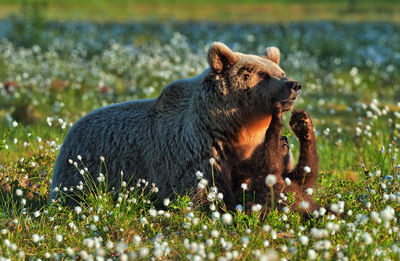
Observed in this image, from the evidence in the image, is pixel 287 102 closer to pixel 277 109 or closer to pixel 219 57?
pixel 277 109

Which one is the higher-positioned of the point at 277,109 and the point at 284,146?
the point at 277,109

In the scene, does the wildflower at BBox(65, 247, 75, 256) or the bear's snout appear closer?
the wildflower at BBox(65, 247, 75, 256)

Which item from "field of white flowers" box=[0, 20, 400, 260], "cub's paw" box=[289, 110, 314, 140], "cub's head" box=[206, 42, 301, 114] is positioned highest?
"cub's head" box=[206, 42, 301, 114]

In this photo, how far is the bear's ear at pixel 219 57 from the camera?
523 cm

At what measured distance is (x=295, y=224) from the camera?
4.50 meters

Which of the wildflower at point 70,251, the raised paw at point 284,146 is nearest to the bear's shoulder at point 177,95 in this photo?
the raised paw at point 284,146

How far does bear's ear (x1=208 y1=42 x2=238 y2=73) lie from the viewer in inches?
206

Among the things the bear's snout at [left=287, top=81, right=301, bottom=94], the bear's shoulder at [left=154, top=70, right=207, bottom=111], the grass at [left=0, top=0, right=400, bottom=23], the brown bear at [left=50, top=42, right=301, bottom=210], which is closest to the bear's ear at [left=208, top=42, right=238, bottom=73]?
the brown bear at [left=50, top=42, right=301, bottom=210]

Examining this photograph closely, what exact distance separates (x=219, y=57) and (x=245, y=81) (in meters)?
0.37

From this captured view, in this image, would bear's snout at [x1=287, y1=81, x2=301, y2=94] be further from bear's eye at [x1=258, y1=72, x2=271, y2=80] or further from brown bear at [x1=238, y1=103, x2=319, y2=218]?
bear's eye at [x1=258, y1=72, x2=271, y2=80]

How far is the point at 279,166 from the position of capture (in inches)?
191

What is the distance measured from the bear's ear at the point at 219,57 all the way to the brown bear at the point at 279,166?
2.55ft

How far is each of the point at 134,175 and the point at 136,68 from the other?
7239 millimetres

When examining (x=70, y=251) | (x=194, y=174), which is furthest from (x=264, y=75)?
(x=70, y=251)
